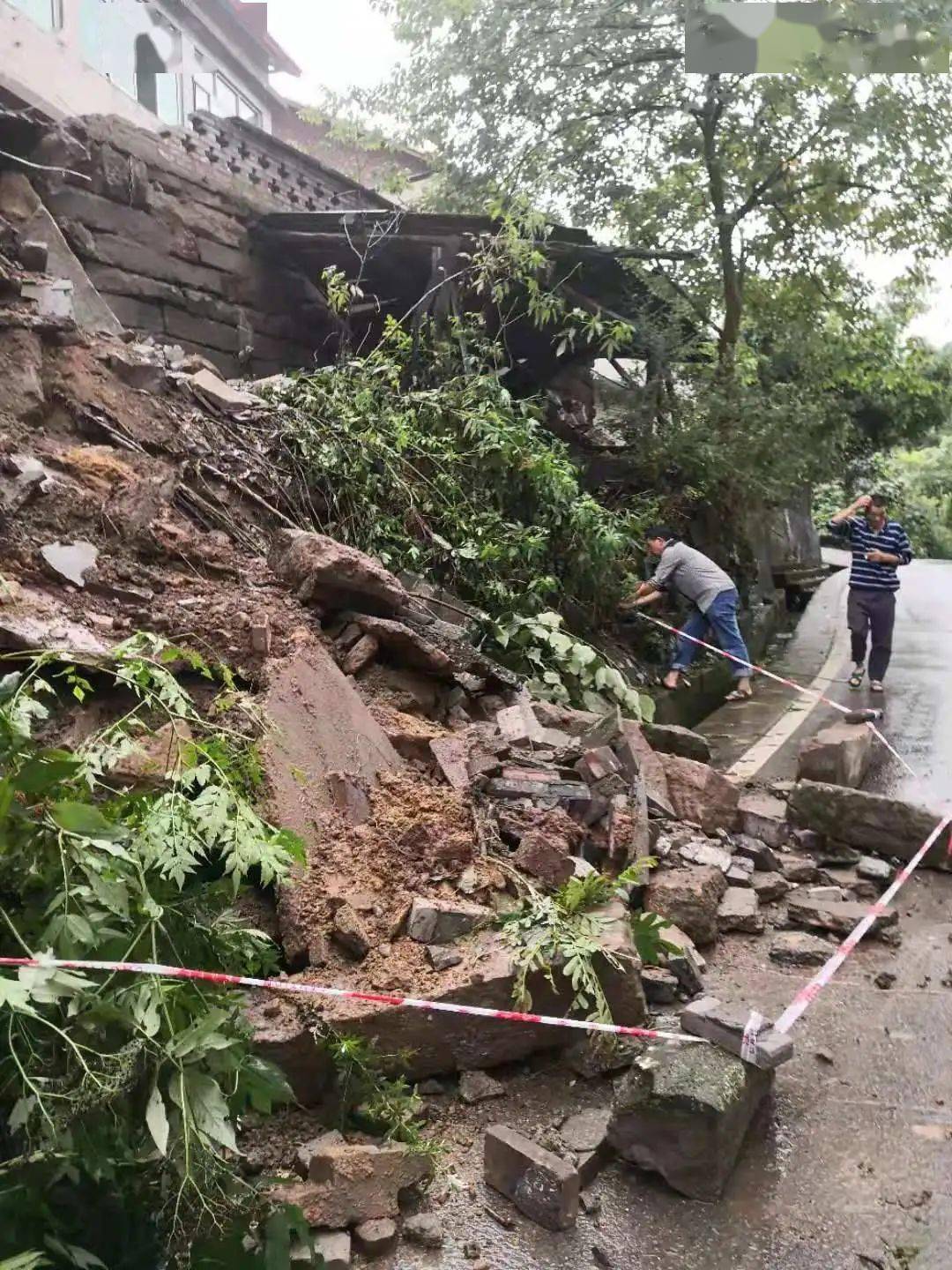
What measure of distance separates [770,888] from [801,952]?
1.87 feet

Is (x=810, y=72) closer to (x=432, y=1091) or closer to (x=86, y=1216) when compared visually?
(x=432, y=1091)

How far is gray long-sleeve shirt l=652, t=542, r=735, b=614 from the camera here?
7773 millimetres

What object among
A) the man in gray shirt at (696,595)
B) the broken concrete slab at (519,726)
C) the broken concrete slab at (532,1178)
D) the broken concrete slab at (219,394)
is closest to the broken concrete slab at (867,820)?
the broken concrete slab at (519,726)

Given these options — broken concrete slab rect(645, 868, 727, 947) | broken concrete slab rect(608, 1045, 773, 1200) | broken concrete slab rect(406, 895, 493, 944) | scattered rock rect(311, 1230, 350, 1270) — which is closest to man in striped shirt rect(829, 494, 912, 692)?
broken concrete slab rect(645, 868, 727, 947)

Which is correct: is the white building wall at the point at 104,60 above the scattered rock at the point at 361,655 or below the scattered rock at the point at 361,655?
above

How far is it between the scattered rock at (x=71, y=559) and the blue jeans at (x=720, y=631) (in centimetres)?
515

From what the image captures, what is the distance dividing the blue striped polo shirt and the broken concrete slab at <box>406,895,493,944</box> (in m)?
5.53

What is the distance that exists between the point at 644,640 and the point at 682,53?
667 centimetres

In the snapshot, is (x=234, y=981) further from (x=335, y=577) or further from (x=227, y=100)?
(x=227, y=100)

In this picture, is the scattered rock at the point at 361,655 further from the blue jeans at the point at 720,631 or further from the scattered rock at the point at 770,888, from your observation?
the blue jeans at the point at 720,631

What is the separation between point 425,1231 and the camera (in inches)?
92.0

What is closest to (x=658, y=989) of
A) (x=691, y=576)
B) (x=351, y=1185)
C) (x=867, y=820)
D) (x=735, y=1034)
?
(x=735, y=1034)

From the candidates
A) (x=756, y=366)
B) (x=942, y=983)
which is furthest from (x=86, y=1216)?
(x=756, y=366)

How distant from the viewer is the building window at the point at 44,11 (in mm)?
8469
